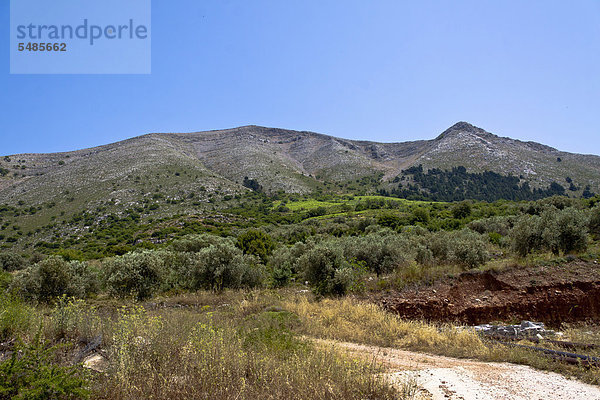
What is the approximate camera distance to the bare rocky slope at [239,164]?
67.1 m

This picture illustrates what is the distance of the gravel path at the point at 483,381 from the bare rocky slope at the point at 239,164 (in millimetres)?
64809

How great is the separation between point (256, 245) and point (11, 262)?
21921mm

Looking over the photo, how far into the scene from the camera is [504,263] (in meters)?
12.6

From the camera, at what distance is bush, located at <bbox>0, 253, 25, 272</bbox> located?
83.5ft

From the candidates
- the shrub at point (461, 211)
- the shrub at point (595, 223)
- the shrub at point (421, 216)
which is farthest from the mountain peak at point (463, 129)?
the shrub at point (595, 223)

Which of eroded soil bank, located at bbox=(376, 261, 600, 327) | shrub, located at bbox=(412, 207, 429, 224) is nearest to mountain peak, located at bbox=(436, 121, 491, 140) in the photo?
shrub, located at bbox=(412, 207, 429, 224)

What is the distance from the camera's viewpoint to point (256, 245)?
25.0 metres

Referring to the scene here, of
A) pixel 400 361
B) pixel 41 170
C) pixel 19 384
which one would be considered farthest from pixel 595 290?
pixel 41 170

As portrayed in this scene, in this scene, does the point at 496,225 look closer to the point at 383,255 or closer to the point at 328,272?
the point at 383,255

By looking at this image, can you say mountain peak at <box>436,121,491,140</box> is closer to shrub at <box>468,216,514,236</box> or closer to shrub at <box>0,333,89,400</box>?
shrub at <box>468,216,514,236</box>

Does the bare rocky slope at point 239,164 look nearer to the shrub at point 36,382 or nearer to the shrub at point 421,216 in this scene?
the shrub at point 421,216

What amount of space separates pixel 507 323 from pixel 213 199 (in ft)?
201

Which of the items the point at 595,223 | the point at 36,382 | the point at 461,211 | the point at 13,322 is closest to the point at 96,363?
the point at 36,382

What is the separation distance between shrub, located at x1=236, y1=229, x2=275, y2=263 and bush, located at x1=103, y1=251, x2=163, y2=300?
34.4 feet
